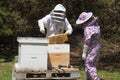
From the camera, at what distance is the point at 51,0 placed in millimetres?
15266

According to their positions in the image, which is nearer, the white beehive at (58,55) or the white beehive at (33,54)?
the white beehive at (33,54)

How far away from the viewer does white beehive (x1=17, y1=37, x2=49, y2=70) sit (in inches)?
290

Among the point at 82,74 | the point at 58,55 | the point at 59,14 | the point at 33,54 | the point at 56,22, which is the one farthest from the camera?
the point at 82,74

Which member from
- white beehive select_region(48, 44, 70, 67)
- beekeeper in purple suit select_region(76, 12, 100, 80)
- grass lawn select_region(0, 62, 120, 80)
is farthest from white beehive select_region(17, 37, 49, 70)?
grass lawn select_region(0, 62, 120, 80)

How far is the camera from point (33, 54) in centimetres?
739

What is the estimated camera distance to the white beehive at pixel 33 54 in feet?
24.1

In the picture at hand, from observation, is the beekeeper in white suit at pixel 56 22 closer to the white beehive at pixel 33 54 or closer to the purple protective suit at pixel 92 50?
the purple protective suit at pixel 92 50

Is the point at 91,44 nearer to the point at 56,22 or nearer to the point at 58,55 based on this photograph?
the point at 58,55

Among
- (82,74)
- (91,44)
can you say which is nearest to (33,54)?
(91,44)

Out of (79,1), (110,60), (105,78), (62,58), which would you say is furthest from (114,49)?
(62,58)

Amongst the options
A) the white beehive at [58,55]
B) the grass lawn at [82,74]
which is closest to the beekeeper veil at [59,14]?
the white beehive at [58,55]

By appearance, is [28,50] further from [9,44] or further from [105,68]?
[9,44]

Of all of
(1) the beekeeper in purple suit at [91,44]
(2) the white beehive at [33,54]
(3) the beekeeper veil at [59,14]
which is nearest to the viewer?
(2) the white beehive at [33,54]

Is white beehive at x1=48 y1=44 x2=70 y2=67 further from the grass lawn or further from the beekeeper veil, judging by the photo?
the grass lawn
